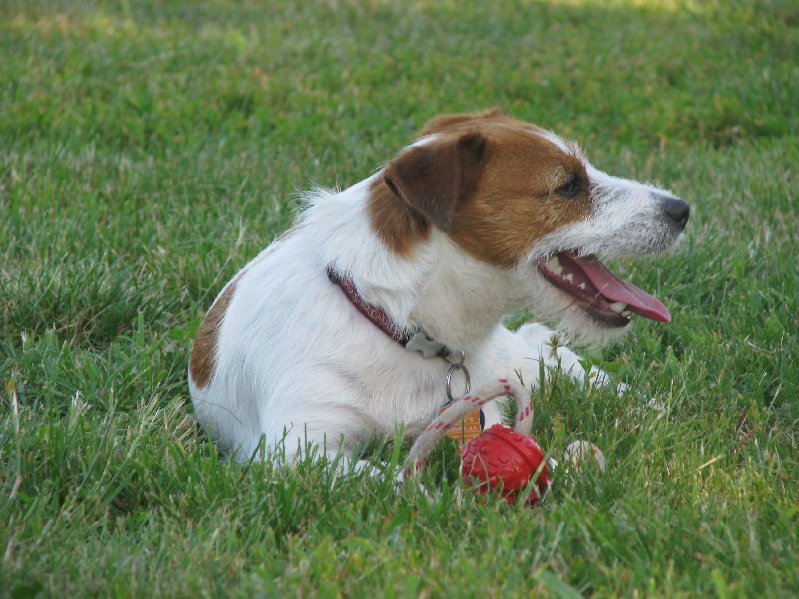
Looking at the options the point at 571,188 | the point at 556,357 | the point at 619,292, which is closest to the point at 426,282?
the point at 571,188

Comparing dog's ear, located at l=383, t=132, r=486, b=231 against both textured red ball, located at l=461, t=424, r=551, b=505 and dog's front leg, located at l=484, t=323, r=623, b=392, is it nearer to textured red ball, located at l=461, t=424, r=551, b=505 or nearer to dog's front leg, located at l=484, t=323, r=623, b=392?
textured red ball, located at l=461, t=424, r=551, b=505

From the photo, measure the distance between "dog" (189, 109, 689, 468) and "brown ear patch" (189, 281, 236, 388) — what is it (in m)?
0.12

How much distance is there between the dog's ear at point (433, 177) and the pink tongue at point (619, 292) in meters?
0.55

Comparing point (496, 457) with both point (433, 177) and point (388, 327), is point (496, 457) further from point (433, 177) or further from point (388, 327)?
point (433, 177)

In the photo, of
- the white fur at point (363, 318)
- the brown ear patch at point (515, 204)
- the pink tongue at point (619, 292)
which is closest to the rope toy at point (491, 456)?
the white fur at point (363, 318)

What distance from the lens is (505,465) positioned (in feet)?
9.50

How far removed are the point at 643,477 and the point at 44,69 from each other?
216 inches

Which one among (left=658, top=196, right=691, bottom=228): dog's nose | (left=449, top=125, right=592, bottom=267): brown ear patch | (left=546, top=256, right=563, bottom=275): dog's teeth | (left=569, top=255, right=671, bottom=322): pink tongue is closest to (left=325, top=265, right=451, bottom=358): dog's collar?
(left=449, top=125, right=592, bottom=267): brown ear patch

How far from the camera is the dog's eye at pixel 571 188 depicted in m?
3.39

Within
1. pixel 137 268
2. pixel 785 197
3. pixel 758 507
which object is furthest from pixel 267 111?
pixel 758 507

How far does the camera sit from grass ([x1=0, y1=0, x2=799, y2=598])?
2500 mm

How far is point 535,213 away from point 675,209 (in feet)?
1.72

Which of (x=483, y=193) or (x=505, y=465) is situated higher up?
(x=483, y=193)

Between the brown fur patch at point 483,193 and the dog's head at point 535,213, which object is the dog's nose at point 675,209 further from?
the brown fur patch at point 483,193
